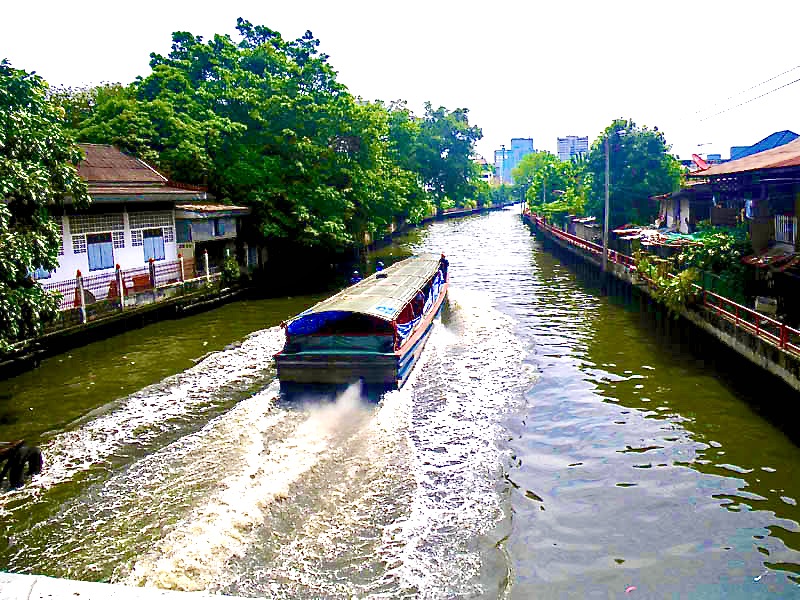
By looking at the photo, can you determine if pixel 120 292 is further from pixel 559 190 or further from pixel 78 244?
pixel 559 190

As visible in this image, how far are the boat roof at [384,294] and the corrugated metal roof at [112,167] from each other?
1129cm

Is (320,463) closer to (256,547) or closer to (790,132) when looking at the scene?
(256,547)

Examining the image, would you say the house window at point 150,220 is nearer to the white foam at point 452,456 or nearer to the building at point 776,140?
the white foam at point 452,456

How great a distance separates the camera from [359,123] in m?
32.9

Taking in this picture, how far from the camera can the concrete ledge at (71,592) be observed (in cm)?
475

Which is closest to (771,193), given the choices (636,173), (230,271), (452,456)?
(636,173)

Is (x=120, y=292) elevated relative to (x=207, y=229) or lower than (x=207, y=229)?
lower

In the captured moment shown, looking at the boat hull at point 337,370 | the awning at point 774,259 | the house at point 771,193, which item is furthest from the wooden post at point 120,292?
the house at point 771,193

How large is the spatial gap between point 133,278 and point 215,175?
957 cm

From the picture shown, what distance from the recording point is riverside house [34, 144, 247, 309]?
21000mm

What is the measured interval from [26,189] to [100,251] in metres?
10.7

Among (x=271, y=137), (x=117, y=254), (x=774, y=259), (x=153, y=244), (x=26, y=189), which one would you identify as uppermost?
(x=271, y=137)

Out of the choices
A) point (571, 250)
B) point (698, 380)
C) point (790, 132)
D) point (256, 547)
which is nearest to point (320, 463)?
point (256, 547)

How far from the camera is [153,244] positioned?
25.3 metres
